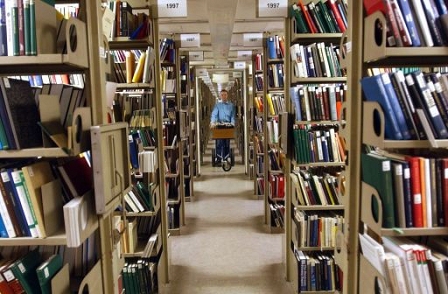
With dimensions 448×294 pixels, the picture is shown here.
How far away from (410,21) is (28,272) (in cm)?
172

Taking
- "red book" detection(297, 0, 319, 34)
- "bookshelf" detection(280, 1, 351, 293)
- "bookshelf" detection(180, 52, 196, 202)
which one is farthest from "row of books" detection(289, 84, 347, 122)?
"bookshelf" detection(180, 52, 196, 202)

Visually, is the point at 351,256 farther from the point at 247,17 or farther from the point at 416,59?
the point at 247,17

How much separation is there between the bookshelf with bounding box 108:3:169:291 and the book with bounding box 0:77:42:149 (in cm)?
108

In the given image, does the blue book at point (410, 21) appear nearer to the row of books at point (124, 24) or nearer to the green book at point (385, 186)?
the green book at point (385, 186)

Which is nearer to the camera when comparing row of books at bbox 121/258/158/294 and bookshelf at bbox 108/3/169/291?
bookshelf at bbox 108/3/169/291

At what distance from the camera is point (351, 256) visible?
1.55 metres

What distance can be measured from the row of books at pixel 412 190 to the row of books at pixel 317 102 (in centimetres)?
133

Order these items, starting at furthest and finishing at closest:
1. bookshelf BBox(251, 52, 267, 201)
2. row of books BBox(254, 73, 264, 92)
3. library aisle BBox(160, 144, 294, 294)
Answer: row of books BBox(254, 73, 264, 92) → bookshelf BBox(251, 52, 267, 201) → library aisle BBox(160, 144, 294, 294)

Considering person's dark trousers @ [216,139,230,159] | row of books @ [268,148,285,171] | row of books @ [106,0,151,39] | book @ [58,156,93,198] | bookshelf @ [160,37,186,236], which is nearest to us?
book @ [58,156,93,198]

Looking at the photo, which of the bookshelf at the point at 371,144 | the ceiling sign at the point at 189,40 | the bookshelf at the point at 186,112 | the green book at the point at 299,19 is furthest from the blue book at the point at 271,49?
the bookshelf at the point at 371,144

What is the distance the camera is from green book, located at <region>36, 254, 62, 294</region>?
127 cm

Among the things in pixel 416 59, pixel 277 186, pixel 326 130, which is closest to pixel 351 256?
pixel 416 59

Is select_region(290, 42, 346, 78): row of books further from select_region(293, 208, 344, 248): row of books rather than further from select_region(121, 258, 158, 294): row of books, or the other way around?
select_region(121, 258, 158, 294): row of books

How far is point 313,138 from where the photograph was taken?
8.64ft
